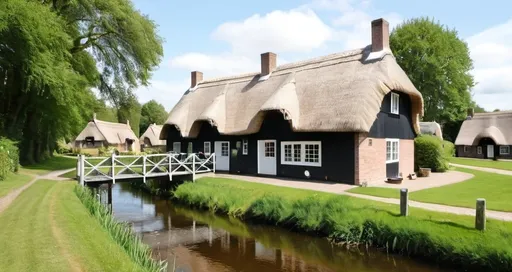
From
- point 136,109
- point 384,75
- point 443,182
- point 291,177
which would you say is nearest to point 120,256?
point 291,177

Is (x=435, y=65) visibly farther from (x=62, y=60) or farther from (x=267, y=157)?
(x=62, y=60)

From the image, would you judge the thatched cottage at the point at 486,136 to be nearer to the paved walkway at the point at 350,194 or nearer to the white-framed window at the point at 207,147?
the paved walkway at the point at 350,194

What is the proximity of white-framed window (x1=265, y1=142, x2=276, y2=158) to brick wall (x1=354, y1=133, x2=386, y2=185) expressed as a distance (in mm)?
4834

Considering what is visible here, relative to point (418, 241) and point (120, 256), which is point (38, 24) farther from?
point (418, 241)

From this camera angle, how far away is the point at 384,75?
639 inches

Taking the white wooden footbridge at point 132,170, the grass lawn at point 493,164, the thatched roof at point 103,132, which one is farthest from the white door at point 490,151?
the thatched roof at point 103,132

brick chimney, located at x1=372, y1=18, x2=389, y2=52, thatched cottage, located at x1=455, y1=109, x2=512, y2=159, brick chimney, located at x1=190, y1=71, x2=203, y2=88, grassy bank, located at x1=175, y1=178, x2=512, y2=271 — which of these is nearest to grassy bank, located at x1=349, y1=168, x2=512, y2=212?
grassy bank, located at x1=175, y1=178, x2=512, y2=271

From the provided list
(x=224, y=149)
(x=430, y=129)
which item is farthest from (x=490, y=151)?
(x=224, y=149)

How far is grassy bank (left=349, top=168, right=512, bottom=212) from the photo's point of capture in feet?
35.4

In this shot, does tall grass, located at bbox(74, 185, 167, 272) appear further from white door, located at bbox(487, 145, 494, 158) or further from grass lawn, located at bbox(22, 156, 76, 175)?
white door, located at bbox(487, 145, 494, 158)

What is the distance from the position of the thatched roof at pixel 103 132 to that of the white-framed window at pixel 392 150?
1535 inches

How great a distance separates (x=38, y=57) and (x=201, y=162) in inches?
364

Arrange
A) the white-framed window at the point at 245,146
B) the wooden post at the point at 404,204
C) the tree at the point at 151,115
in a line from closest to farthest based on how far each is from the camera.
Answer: the wooden post at the point at 404,204 → the white-framed window at the point at 245,146 → the tree at the point at 151,115

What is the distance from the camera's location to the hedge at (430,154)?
21.2m
